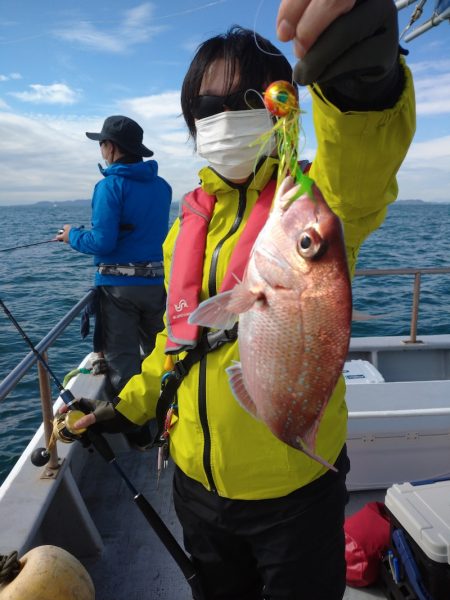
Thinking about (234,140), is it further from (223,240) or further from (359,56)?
(359,56)

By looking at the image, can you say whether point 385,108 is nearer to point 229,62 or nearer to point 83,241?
point 229,62

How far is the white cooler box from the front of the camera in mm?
3309

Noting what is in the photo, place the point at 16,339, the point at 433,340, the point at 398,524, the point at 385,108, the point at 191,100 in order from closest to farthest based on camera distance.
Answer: the point at 385,108 → the point at 191,100 → the point at 398,524 → the point at 433,340 → the point at 16,339

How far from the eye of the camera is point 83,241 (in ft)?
13.5

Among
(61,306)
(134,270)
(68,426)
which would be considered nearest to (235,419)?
(68,426)

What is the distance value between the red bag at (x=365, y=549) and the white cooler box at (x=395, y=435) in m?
0.58

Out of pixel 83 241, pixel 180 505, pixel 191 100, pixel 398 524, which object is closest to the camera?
pixel 191 100

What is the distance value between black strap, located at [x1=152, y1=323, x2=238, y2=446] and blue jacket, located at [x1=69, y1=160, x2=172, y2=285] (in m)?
2.44

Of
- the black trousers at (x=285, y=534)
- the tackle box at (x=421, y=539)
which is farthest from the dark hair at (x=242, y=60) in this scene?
the tackle box at (x=421, y=539)

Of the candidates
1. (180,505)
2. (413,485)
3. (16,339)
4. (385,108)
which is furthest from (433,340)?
(16,339)

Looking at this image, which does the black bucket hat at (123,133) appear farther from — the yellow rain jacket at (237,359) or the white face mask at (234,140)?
the white face mask at (234,140)

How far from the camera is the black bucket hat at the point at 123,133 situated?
161 inches

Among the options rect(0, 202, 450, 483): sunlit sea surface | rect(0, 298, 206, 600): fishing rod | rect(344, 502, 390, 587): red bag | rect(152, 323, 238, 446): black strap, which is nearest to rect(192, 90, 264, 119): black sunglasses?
rect(152, 323, 238, 446): black strap

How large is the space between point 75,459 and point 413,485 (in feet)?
7.72
